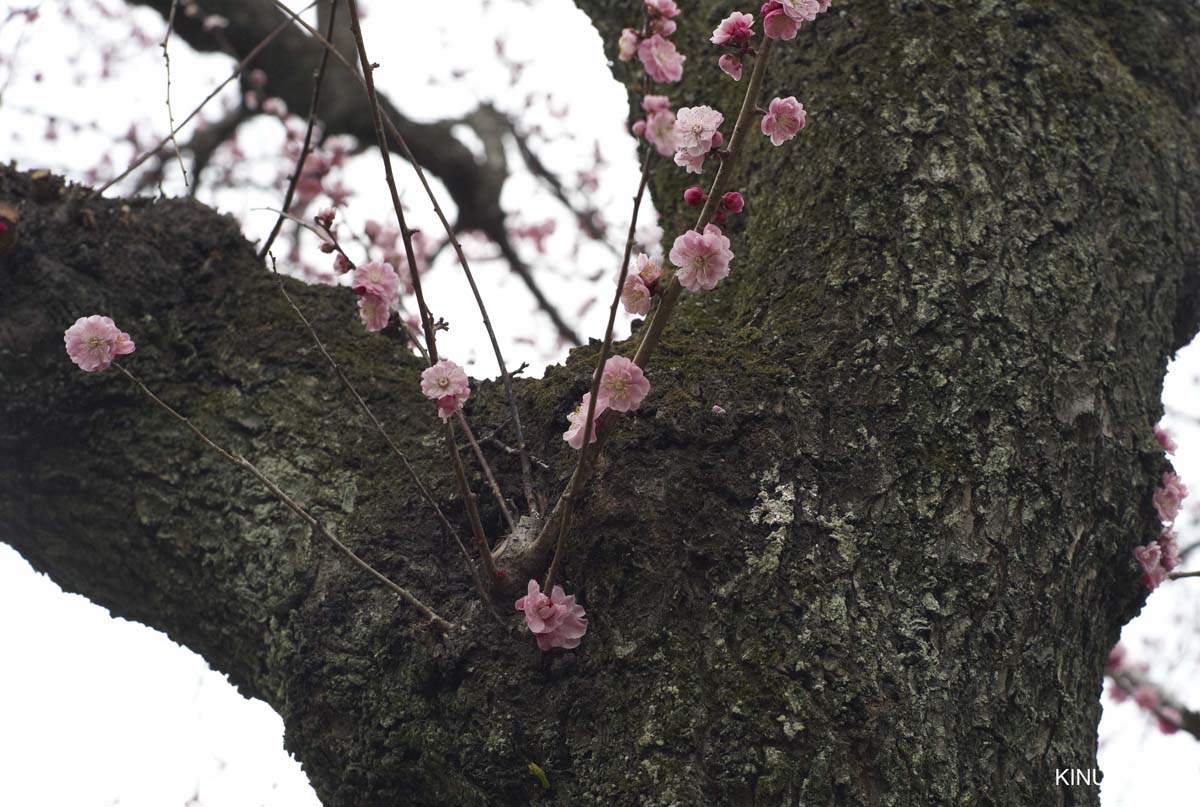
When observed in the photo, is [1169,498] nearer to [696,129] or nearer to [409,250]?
[696,129]

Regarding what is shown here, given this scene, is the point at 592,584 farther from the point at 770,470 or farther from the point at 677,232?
the point at 677,232

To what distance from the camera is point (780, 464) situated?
1404mm

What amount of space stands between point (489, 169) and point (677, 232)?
6.56ft

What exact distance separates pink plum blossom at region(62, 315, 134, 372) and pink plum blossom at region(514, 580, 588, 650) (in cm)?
80

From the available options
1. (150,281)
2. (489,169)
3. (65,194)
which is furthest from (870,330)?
(489,169)

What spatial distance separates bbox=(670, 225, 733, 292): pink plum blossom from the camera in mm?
1233

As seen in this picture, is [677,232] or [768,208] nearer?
[768,208]

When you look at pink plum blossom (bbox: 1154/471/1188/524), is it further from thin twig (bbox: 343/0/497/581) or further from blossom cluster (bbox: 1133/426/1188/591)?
thin twig (bbox: 343/0/497/581)

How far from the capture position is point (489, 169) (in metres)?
3.84

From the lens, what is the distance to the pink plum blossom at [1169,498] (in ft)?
5.42

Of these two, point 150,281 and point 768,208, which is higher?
point 768,208

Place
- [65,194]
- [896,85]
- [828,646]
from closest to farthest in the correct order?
[828,646] < [896,85] < [65,194]

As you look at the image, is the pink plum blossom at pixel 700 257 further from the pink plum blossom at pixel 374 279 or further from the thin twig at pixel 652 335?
the pink plum blossom at pixel 374 279

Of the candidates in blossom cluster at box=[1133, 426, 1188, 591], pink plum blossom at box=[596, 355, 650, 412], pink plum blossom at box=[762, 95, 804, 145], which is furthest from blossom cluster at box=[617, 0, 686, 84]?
blossom cluster at box=[1133, 426, 1188, 591]
